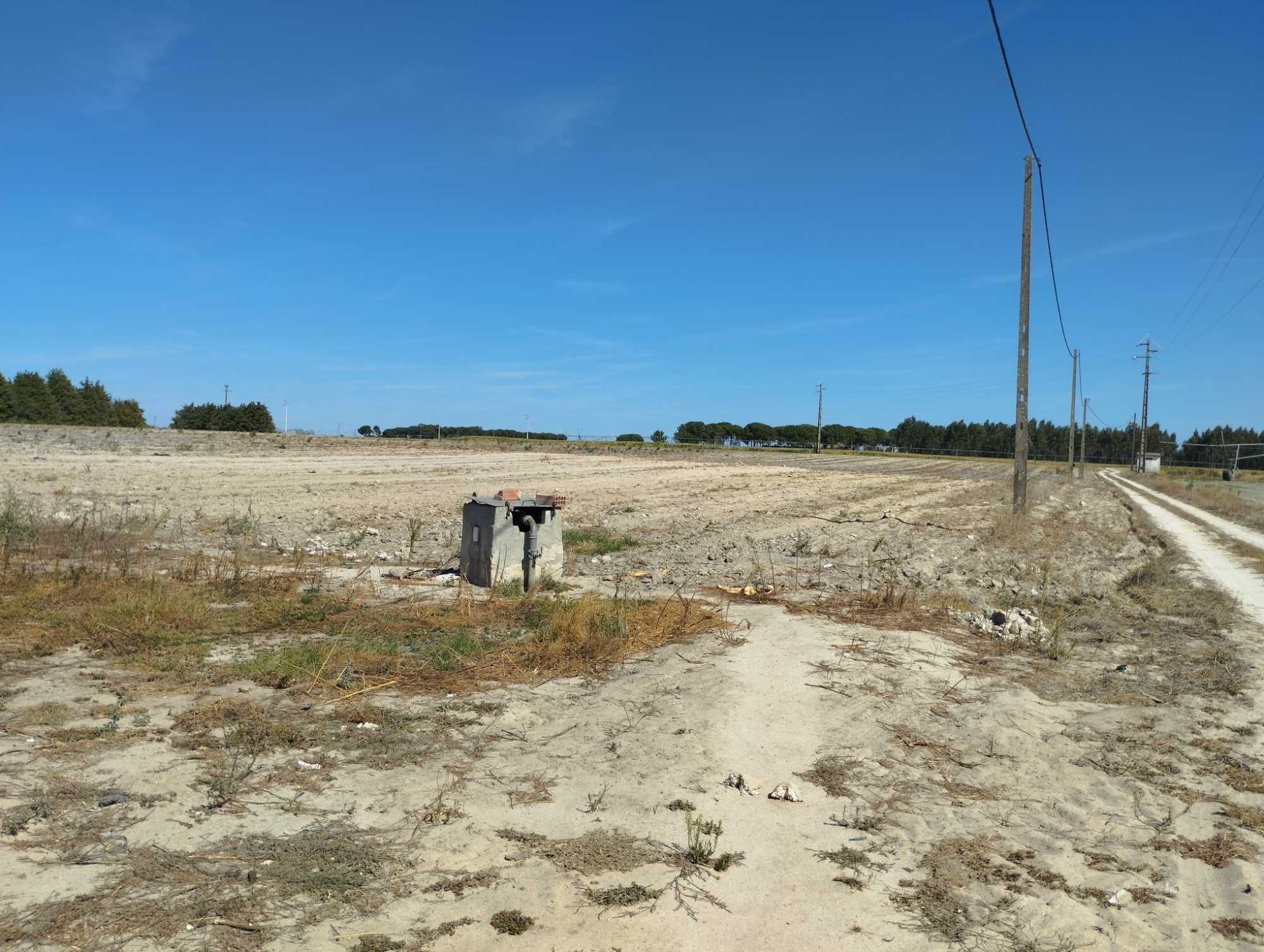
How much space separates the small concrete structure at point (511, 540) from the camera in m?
10.2

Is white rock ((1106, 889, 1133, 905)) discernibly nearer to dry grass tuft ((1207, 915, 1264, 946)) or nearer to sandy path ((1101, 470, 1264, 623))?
dry grass tuft ((1207, 915, 1264, 946))

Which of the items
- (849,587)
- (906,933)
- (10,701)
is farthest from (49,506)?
(906,933)

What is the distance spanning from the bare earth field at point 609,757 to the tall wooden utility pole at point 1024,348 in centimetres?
979

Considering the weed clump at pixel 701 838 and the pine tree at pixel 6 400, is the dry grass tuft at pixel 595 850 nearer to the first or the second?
the weed clump at pixel 701 838

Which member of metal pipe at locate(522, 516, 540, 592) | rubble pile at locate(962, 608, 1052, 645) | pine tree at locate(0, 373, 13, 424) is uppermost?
pine tree at locate(0, 373, 13, 424)

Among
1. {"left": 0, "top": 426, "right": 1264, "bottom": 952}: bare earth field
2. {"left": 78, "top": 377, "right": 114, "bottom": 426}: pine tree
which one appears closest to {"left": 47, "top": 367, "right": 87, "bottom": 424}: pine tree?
{"left": 78, "top": 377, "right": 114, "bottom": 426}: pine tree

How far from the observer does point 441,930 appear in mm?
3498

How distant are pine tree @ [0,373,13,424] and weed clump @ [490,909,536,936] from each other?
89.1 m

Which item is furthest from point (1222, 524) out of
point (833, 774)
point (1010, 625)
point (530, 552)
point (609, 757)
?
point (609, 757)

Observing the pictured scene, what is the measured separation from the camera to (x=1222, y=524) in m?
26.1

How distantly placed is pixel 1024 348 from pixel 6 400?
8511cm

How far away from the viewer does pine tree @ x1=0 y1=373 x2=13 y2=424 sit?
75250 mm

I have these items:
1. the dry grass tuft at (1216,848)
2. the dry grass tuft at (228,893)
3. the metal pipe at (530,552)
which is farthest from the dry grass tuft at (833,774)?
the metal pipe at (530,552)

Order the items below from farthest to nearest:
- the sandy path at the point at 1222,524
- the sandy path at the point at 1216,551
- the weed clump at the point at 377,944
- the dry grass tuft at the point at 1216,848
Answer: the sandy path at the point at 1222,524
the sandy path at the point at 1216,551
the dry grass tuft at the point at 1216,848
the weed clump at the point at 377,944
